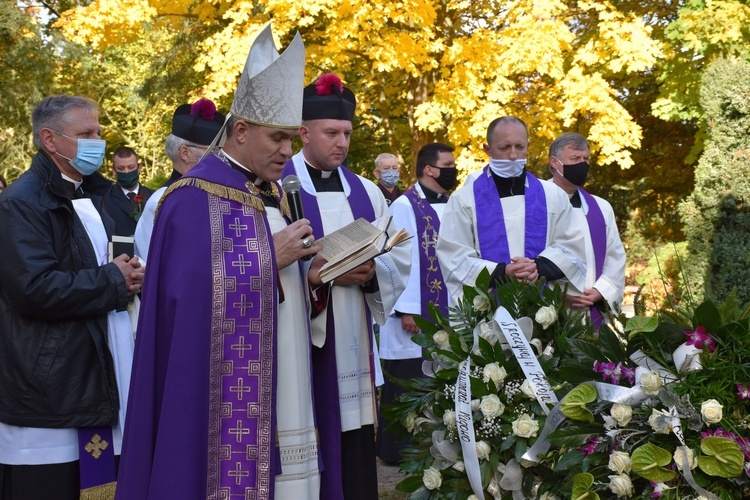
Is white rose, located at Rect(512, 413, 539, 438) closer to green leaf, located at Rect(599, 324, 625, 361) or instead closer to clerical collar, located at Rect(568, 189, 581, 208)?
green leaf, located at Rect(599, 324, 625, 361)

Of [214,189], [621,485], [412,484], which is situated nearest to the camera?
[621,485]

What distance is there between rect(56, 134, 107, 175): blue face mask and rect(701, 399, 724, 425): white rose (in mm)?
2688

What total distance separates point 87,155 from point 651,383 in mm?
2546

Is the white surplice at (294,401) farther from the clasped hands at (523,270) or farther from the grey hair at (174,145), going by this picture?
the grey hair at (174,145)

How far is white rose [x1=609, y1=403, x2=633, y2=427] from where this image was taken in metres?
Result: 3.29

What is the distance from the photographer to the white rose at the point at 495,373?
396cm

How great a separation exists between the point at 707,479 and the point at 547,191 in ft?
9.65

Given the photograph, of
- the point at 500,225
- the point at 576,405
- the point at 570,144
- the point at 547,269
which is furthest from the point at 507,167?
the point at 576,405

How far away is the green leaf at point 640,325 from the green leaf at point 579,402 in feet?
0.90

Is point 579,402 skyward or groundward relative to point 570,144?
groundward

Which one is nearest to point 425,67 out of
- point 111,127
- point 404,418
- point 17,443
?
point 404,418

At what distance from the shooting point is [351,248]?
379 cm

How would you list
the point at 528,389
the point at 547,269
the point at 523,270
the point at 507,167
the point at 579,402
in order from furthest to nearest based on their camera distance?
the point at 507,167 → the point at 547,269 → the point at 523,270 → the point at 528,389 → the point at 579,402

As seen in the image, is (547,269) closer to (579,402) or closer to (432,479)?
(432,479)
